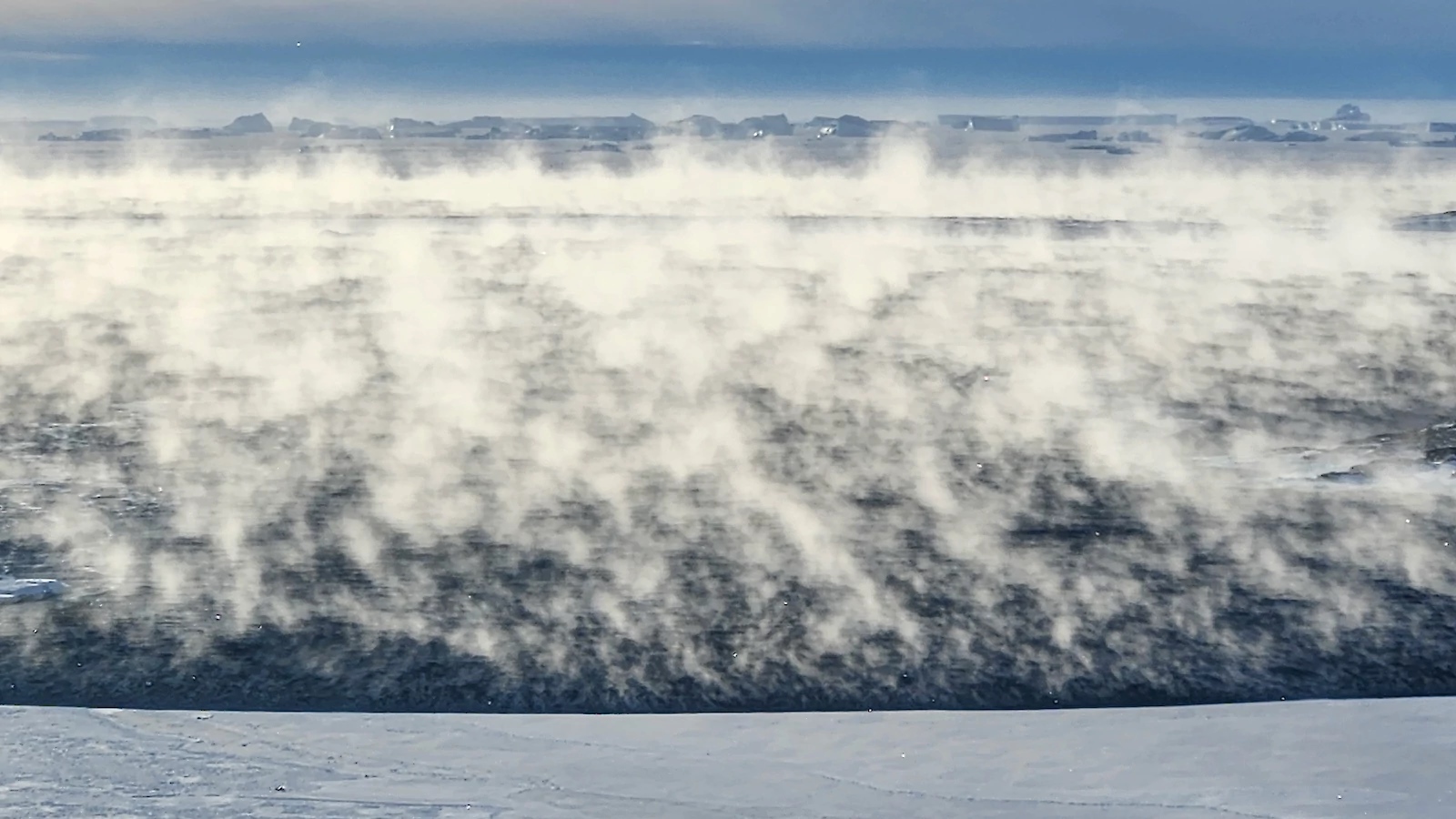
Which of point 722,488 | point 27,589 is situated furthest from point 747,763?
point 722,488

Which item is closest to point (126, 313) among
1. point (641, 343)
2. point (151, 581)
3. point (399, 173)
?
point (641, 343)

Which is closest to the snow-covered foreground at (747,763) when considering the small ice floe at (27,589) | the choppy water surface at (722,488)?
the choppy water surface at (722,488)

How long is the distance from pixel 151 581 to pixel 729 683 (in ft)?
14.2

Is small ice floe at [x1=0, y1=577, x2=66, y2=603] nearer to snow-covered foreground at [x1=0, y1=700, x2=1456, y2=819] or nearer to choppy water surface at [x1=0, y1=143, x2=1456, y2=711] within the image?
choppy water surface at [x1=0, y1=143, x2=1456, y2=711]

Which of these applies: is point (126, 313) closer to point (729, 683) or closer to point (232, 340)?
point (232, 340)

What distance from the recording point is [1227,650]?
36.5 ft

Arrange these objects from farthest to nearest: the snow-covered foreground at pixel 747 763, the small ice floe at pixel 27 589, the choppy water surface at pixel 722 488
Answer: the small ice floe at pixel 27 589 < the choppy water surface at pixel 722 488 < the snow-covered foreground at pixel 747 763

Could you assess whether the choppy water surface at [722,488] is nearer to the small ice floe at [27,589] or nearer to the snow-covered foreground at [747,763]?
the small ice floe at [27,589]

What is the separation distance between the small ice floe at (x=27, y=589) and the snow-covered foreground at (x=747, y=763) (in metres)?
2.51

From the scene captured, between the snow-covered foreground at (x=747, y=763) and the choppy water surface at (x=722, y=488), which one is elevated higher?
the choppy water surface at (x=722, y=488)

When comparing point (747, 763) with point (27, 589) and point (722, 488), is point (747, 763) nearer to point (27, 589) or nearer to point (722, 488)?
point (27, 589)

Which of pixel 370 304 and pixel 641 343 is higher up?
pixel 370 304

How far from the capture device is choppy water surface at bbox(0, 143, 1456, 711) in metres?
10.8

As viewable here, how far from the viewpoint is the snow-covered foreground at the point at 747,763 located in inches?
333
